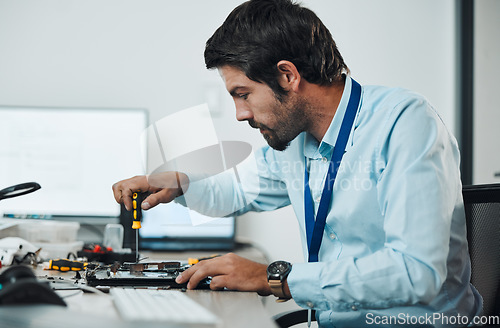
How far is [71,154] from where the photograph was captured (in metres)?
2.15

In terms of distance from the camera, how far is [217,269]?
105cm

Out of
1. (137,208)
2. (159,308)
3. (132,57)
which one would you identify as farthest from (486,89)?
(159,308)

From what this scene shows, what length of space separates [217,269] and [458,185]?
1.91ft

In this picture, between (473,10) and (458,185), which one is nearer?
(458,185)

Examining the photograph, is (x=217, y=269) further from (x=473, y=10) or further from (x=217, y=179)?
(x=473, y=10)

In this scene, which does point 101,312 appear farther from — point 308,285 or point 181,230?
point 181,230

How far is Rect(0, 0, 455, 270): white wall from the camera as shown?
2227mm

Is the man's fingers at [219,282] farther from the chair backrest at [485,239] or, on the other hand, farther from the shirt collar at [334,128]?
the chair backrest at [485,239]

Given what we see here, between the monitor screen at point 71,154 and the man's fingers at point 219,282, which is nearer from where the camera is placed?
the man's fingers at point 219,282

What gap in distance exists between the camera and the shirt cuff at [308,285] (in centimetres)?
97

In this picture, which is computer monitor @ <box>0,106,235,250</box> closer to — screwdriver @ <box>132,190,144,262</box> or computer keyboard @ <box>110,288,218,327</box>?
screwdriver @ <box>132,190,144,262</box>

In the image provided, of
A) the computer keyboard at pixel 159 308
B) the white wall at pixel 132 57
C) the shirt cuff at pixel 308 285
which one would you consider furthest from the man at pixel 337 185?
the white wall at pixel 132 57

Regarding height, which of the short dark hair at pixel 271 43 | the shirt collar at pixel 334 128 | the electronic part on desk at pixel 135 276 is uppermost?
the short dark hair at pixel 271 43

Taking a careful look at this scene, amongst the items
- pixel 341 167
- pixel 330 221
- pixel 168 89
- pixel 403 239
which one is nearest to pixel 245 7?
pixel 341 167
